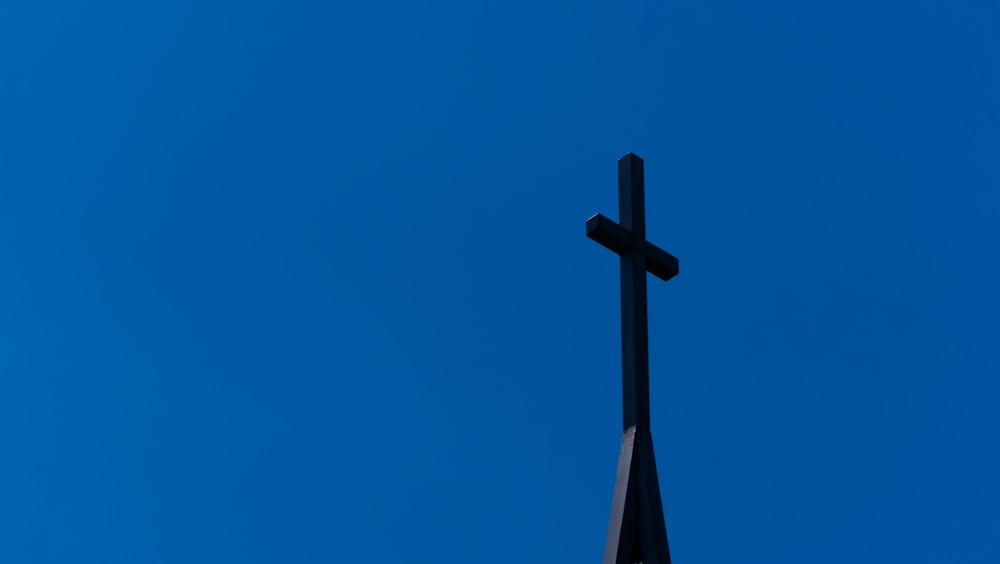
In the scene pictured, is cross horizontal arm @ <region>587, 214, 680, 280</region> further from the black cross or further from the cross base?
the cross base

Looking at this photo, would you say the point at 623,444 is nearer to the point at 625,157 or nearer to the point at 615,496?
the point at 615,496

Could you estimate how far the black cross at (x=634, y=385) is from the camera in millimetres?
7281

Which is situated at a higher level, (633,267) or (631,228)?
(631,228)

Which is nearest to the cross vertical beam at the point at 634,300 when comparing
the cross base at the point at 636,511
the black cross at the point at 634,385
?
the black cross at the point at 634,385

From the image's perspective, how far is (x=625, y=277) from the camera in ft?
27.1

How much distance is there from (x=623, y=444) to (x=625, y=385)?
1.21ft

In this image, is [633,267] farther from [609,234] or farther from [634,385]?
[634,385]

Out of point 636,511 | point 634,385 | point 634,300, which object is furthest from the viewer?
point 634,300

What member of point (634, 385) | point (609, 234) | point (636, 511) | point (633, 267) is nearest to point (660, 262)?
point (633, 267)

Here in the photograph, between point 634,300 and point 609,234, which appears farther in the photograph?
point 609,234

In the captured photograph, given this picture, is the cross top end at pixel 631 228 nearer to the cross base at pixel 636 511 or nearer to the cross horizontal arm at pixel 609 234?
the cross horizontal arm at pixel 609 234

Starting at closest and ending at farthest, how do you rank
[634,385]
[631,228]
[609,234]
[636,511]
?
[636,511] → [634,385] → [609,234] → [631,228]

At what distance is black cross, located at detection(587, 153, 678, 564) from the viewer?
728cm

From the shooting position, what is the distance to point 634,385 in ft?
25.5
